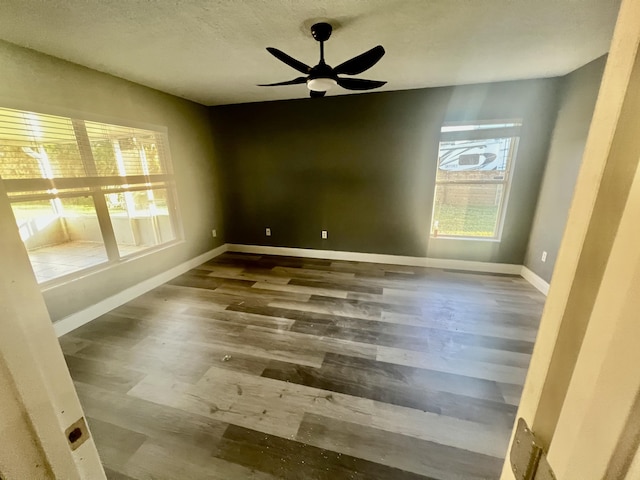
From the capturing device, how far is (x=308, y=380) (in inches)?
72.2

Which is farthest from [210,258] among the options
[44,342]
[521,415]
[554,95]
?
[554,95]

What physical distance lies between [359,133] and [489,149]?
1.72 meters

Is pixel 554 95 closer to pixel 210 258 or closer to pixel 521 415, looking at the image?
pixel 521 415

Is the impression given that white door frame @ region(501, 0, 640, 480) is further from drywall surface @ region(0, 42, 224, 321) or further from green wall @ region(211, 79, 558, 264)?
green wall @ region(211, 79, 558, 264)

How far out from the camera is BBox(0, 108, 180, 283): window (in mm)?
2141

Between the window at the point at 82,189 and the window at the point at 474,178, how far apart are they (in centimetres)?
382

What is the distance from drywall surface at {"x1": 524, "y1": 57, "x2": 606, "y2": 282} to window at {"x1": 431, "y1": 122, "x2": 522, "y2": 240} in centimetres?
39

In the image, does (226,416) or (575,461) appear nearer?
(575,461)

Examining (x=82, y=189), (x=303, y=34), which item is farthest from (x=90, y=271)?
(x=303, y=34)

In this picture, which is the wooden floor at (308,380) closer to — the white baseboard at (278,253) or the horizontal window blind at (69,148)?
the white baseboard at (278,253)

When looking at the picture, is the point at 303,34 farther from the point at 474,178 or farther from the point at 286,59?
the point at 474,178

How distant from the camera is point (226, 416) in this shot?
158 cm

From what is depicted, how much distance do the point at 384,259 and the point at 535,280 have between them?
189 centimetres

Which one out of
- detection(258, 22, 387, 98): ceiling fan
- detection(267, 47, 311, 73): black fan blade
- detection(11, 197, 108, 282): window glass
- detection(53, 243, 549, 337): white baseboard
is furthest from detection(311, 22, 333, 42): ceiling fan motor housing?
detection(53, 243, 549, 337): white baseboard
